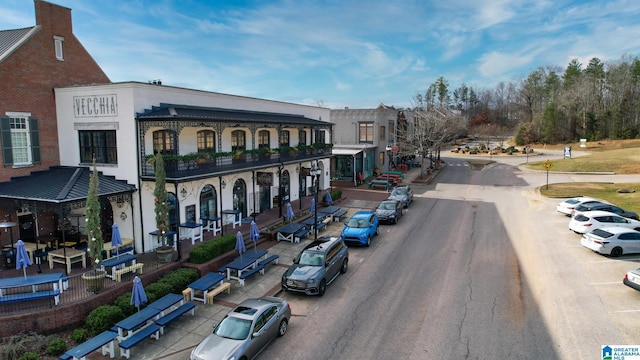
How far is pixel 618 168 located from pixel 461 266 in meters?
41.6

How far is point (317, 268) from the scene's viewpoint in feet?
51.7

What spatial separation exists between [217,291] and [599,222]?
21.4m

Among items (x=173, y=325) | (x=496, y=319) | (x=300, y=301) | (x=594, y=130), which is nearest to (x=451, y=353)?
(x=496, y=319)

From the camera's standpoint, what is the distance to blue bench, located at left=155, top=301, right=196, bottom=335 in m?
12.3

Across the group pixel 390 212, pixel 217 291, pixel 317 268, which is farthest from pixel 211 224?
pixel 390 212

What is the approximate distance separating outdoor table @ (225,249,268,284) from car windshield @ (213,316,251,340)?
5.12 meters

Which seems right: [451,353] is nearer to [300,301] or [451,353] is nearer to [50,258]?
[300,301]

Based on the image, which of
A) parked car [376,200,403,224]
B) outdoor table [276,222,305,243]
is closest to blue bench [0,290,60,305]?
outdoor table [276,222,305,243]

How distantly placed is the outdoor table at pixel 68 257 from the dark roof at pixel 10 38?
9192 mm

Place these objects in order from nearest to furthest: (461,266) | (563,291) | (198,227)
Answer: (563,291) → (461,266) → (198,227)

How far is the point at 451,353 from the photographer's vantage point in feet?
37.4

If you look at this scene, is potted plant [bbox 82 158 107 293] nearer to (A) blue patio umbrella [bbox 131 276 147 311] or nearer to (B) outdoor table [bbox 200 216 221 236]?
(A) blue patio umbrella [bbox 131 276 147 311]

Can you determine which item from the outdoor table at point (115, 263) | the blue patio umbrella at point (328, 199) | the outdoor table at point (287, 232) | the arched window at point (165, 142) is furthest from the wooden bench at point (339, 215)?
the outdoor table at point (115, 263)

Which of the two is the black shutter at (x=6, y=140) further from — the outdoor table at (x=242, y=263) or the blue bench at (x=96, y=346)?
the outdoor table at (x=242, y=263)
